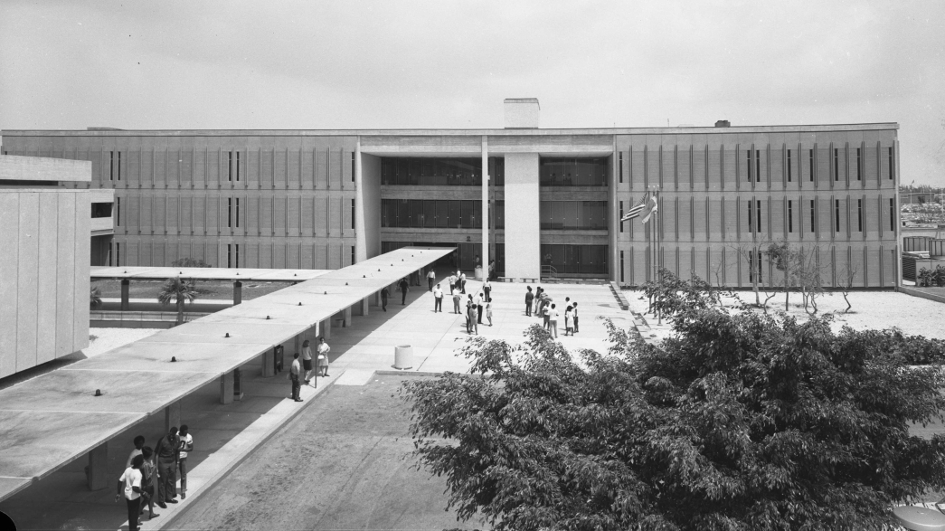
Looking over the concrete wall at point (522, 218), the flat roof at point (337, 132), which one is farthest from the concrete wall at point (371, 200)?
the concrete wall at point (522, 218)

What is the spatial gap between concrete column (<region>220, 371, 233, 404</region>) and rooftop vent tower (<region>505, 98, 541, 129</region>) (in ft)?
126

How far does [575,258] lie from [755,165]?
15498 millimetres

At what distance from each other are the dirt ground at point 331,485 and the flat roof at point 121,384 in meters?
2.37

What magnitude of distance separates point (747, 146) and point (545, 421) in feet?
150

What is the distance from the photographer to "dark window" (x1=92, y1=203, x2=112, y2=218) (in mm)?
50250

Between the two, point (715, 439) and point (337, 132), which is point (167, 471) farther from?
point (337, 132)

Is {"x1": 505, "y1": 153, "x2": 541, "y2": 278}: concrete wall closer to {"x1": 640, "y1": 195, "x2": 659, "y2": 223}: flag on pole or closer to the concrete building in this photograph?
{"x1": 640, "y1": 195, "x2": 659, "y2": 223}: flag on pole

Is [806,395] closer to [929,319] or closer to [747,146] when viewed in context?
[929,319]

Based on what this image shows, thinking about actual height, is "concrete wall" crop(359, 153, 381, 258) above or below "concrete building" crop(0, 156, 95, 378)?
above

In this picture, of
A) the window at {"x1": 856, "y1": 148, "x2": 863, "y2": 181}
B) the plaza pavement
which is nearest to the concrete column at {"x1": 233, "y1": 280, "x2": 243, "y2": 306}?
the plaza pavement

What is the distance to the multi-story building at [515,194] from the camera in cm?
4956

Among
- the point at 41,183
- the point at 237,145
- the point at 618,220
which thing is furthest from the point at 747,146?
the point at 41,183

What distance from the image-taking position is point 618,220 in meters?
50.9

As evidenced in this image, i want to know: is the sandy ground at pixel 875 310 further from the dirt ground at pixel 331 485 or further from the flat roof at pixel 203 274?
the flat roof at pixel 203 274
